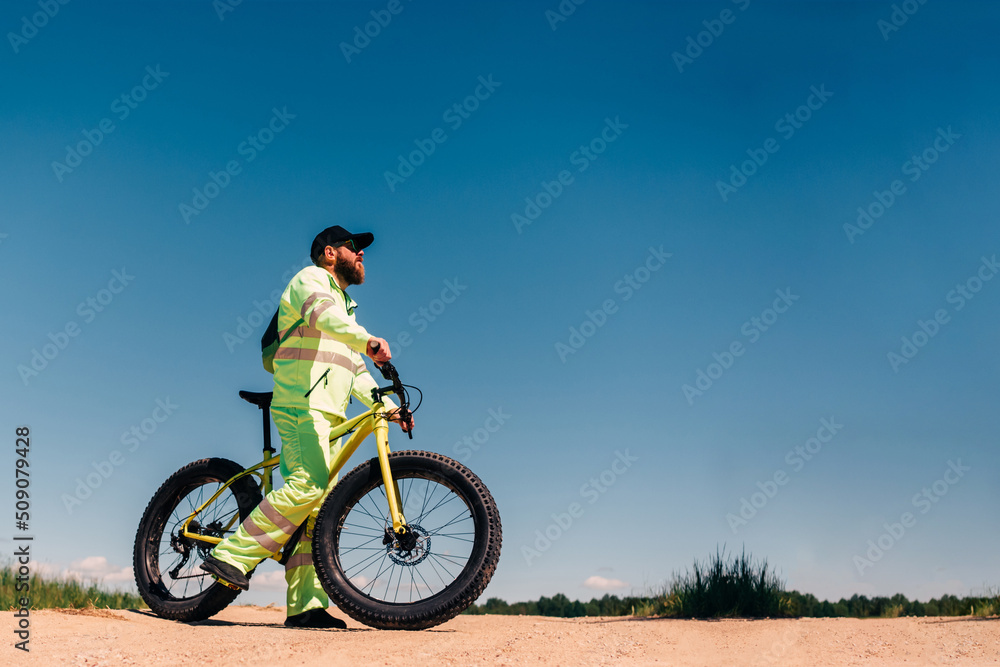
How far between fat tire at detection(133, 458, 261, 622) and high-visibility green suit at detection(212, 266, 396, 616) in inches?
27.8

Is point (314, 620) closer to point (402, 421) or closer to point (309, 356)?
point (402, 421)

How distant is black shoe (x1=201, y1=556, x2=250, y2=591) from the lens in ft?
17.1

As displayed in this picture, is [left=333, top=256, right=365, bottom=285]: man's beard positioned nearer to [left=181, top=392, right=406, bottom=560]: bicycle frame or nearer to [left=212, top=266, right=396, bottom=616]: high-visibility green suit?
[left=212, top=266, right=396, bottom=616]: high-visibility green suit

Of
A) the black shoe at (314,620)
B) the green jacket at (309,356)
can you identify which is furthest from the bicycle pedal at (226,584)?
the green jacket at (309,356)

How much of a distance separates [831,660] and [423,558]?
2.49 m

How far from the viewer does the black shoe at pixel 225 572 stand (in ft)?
17.1

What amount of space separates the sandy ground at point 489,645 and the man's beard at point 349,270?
2477 mm

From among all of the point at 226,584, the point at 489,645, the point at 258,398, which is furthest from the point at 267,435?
the point at 489,645

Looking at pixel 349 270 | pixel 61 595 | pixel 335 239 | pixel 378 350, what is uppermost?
pixel 335 239

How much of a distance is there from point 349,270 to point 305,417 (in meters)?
1.16

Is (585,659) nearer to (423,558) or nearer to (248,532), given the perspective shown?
(423,558)

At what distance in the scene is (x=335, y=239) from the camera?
19.2 feet

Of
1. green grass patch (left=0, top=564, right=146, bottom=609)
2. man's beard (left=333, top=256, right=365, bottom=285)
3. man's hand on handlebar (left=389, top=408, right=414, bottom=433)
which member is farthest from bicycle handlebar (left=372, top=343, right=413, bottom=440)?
green grass patch (left=0, top=564, right=146, bottom=609)

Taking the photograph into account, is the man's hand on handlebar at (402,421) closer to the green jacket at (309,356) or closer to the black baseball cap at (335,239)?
the green jacket at (309,356)
